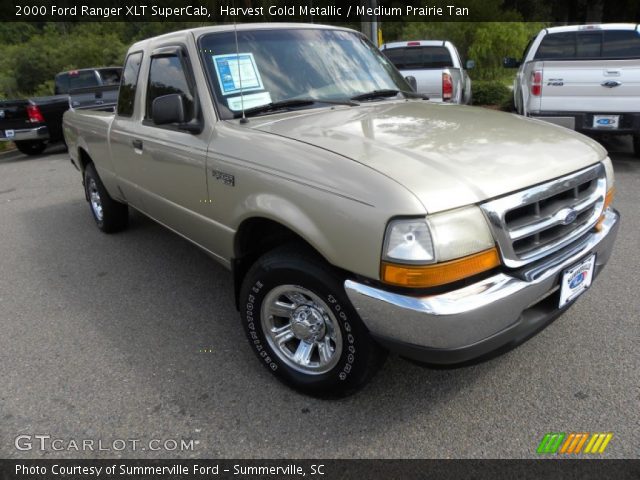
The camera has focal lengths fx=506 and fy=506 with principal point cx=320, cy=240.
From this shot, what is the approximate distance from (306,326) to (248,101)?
1.39 meters

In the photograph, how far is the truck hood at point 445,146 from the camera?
6.90 feet

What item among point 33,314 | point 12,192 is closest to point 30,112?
point 12,192

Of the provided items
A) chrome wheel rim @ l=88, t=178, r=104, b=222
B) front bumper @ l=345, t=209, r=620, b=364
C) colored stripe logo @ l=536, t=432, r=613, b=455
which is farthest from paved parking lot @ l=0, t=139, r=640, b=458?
chrome wheel rim @ l=88, t=178, r=104, b=222

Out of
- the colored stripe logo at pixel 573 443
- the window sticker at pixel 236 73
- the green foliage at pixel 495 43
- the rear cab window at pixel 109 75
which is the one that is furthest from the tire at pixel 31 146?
the green foliage at pixel 495 43

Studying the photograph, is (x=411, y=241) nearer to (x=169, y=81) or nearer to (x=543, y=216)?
(x=543, y=216)

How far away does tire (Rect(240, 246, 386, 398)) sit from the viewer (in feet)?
7.76

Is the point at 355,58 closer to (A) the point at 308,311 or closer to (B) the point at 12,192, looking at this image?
(A) the point at 308,311

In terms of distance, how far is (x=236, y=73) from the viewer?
3078mm

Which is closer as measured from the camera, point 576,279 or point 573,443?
point 573,443

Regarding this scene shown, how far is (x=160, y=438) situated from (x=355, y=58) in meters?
2.76

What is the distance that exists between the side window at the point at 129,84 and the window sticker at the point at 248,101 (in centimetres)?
140

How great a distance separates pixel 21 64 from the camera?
84.4 feet

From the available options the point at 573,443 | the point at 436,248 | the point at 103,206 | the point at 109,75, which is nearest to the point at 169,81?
the point at 103,206
